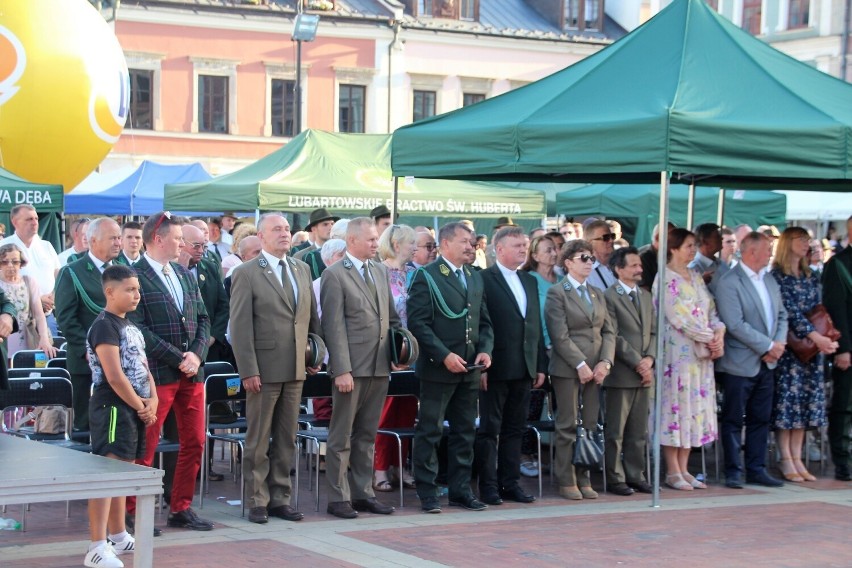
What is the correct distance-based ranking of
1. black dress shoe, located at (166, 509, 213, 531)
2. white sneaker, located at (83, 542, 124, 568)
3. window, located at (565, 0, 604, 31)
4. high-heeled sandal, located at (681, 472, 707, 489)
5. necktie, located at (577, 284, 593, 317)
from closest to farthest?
white sneaker, located at (83, 542, 124, 568), black dress shoe, located at (166, 509, 213, 531), necktie, located at (577, 284, 593, 317), high-heeled sandal, located at (681, 472, 707, 489), window, located at (565, 0, 604, 31)

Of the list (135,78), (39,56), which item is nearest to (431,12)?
(135,78)

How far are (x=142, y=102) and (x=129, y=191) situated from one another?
14200 mm

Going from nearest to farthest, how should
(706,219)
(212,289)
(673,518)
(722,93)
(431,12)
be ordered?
(673,518)
(722,93)
(212,289)
(706,219)
(431,12)

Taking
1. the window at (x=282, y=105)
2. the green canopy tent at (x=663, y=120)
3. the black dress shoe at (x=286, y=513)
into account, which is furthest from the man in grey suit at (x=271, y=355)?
the window at (x=282, y=105)

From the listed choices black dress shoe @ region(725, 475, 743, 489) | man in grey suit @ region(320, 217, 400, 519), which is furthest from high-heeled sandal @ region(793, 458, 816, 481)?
man in grey suit @ region(320, 217, 400, 519)

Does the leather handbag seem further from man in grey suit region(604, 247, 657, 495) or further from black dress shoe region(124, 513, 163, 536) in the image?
black dress shoe region(124, 513, 163, 536)

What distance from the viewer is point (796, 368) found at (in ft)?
36.7

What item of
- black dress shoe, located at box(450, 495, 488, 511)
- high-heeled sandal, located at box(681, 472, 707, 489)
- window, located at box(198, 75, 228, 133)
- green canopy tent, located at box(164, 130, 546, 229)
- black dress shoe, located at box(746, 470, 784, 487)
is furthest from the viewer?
window, located at box(198, 75, 228, 133)

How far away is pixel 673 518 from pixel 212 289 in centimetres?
401

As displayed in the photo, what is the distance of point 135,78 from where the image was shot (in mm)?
38219

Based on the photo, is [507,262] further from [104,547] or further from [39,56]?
[39,56]

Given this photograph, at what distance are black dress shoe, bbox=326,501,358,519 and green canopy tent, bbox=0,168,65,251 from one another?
6.22 meters

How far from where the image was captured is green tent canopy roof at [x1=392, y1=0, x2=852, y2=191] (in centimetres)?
967

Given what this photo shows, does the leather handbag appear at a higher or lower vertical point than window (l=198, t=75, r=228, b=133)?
lower
